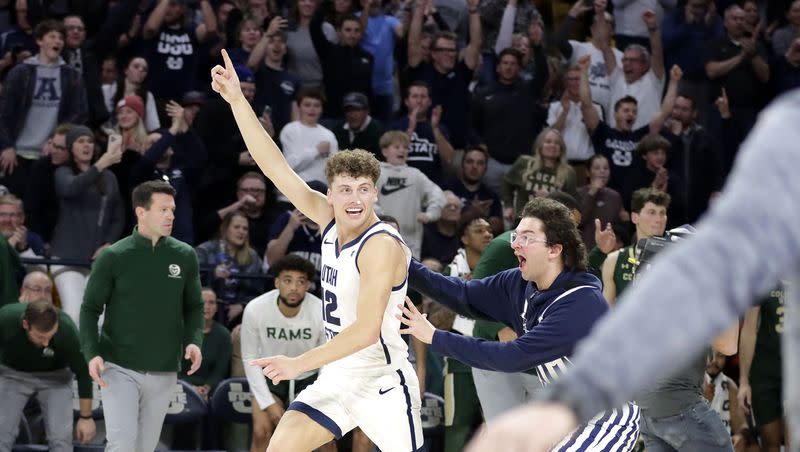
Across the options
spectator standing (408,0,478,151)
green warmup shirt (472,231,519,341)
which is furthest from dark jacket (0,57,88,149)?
green warmup shirt (472,231,519,341)

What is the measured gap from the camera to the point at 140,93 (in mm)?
11781

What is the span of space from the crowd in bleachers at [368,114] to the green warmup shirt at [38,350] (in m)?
0.59

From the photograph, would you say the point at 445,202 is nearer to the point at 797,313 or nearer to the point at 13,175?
the point at 13,175

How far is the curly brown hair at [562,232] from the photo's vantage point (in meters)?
5.32

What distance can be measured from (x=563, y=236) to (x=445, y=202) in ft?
19.5

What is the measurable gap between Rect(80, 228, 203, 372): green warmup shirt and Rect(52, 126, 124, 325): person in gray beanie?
212cm

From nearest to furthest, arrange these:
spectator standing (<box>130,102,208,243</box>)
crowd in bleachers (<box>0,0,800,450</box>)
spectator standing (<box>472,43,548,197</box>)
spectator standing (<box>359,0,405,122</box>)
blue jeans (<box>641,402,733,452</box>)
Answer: blue jeans (<box>641,402,733,452</box>) → crowd in bleachers (<box>0,0,800,450</box>) → spectator standing (<box>130,102,208,243</box>) → spectator standing (<box>472,43,548,197</box>) → spectator standing (<box>359,0,405,122</box>)

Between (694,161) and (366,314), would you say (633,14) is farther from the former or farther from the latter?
(366,314)

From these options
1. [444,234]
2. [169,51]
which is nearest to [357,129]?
[444,234]

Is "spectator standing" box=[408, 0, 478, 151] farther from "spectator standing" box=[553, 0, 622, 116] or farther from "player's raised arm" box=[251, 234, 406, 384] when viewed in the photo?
"player's raised arm" box=[251, 234, 406, 384]

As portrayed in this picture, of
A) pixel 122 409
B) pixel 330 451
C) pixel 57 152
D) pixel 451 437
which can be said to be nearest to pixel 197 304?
pixel 122 409

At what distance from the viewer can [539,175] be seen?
36.7 feet

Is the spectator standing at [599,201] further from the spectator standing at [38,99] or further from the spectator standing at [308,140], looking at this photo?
the spectator standing at [38,99]

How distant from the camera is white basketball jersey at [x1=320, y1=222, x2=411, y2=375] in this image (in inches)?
220
